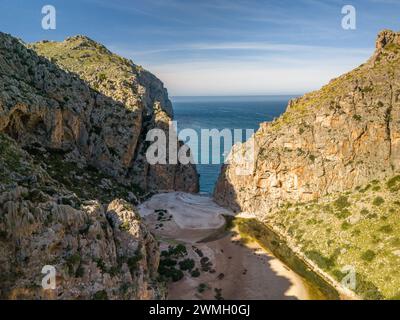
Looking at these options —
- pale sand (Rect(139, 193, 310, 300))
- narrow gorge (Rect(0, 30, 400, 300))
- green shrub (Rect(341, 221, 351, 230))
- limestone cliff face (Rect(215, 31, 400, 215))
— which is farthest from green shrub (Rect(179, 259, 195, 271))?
limestone cliff face (Rect(215, 31, 400, 215))

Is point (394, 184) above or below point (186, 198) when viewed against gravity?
above

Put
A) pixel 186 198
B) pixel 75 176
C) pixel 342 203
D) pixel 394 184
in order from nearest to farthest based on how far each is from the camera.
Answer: pixel 394 184
pixel 342 203
pixel 75 176
pixel 186 198

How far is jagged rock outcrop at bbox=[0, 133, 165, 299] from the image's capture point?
34.9 metres

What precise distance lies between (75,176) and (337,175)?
189 feet

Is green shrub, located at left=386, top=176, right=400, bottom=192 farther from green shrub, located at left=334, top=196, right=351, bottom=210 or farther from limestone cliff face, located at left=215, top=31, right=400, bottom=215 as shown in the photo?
green shrub, located at left=334, top=196, right=351, bottom=210

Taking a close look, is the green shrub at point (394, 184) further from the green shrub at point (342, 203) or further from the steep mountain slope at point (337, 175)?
the green shrub at point (342, 203)

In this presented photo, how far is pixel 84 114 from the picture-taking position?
91.4 meters

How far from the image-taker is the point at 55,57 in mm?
125000

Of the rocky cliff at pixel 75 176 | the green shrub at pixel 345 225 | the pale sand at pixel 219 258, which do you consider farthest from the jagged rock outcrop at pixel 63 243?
the green shrub at pixel 345 225

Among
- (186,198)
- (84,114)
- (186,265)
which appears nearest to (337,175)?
(186,198)

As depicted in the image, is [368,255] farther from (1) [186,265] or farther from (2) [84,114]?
(2) [84,114]

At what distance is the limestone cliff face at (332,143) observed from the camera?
7625 cm

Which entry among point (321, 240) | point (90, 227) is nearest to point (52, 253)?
point (90, 227)

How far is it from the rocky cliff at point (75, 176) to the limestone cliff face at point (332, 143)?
30.4 metres
